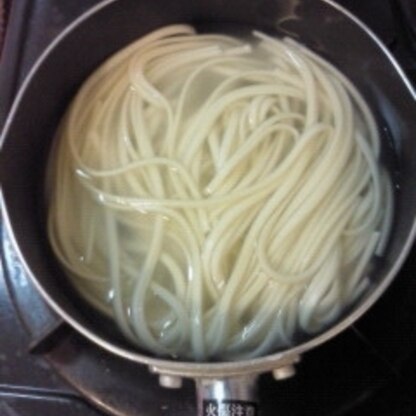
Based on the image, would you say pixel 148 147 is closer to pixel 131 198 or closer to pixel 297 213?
pixel 131 198

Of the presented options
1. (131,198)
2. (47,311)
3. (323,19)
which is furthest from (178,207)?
A: (323,19)

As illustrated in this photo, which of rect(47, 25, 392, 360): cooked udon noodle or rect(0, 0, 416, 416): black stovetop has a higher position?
rect(47, 25, 392, 360): cooked udon noodle

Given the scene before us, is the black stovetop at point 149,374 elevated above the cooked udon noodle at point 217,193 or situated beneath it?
situated beneath

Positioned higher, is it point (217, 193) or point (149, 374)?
point (217, 193)
